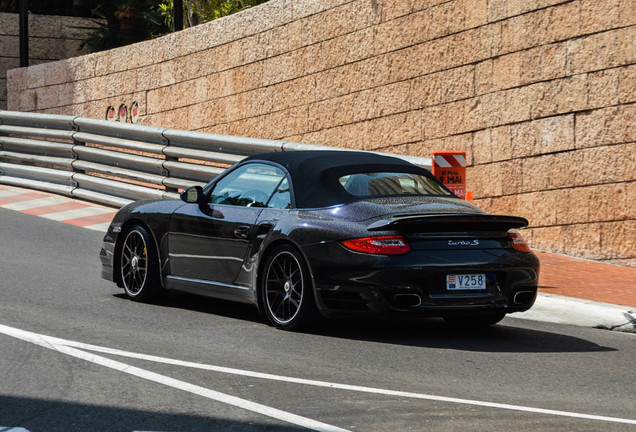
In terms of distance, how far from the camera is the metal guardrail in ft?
47.5

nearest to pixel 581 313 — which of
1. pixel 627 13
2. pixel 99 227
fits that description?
pixel 627 13

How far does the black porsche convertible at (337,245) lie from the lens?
7598 mm

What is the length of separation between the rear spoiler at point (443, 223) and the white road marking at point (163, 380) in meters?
2.03

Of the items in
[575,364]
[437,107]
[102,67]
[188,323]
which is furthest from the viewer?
[102,67]

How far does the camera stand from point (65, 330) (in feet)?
25.7

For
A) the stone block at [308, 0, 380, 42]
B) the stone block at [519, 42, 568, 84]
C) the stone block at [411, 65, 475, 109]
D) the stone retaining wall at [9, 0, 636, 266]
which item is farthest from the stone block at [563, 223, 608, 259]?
the stone block at [308, 0, 380, 42]

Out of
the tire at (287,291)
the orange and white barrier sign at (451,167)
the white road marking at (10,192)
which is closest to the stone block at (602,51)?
the orange and white barrier sign at (451,167)

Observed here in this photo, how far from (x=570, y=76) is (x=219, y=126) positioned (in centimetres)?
829

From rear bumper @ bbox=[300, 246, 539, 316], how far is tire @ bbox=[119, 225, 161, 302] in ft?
7.02

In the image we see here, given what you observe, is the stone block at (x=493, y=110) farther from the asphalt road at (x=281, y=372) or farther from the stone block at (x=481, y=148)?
the asphalt road at (x=281, y=372)

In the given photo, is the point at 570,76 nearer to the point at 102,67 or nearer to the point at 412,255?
the point at 412,255

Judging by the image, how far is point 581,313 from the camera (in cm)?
887

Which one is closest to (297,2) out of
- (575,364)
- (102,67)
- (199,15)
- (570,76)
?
(570,76)

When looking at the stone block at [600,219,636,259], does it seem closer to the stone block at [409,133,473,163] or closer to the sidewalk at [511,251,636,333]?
the sidewalk at [511,251,636,333]
